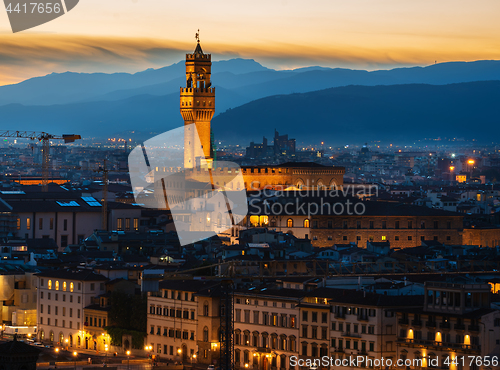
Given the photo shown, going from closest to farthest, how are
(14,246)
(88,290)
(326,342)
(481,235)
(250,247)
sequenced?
(326,342), (88,290), (250,247), (14,246), (481,235)

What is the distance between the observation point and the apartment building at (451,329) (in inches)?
1585

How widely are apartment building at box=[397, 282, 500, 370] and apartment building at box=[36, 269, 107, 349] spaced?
643 inches

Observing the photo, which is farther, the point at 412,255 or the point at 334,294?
the point at 412,255

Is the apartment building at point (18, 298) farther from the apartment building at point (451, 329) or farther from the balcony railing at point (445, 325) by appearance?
the balcony railing at point (445, 325)

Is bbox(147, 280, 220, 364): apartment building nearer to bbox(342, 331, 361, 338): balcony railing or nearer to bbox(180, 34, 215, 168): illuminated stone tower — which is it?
bbox(342, 331, 361, 338): balcony railing

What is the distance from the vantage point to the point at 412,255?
66.1 m

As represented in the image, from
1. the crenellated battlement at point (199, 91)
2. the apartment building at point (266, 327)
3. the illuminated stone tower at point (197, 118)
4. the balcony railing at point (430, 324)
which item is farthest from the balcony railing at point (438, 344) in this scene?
the crenellated battlement at point (199, 91)

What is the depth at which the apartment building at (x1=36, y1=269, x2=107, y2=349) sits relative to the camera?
180 ft

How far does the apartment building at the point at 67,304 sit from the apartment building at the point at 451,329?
53.6ft

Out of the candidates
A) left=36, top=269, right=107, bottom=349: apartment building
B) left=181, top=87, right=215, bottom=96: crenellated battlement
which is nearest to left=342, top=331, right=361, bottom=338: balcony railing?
left=36, top=269, right=107, bottom=349: apartment building

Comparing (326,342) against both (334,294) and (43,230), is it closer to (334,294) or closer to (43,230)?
(334,294)

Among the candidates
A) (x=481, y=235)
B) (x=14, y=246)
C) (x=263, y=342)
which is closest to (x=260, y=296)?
(x=263, y=342)

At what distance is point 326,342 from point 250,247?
1943 cm

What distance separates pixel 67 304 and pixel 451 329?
66.4 ft
